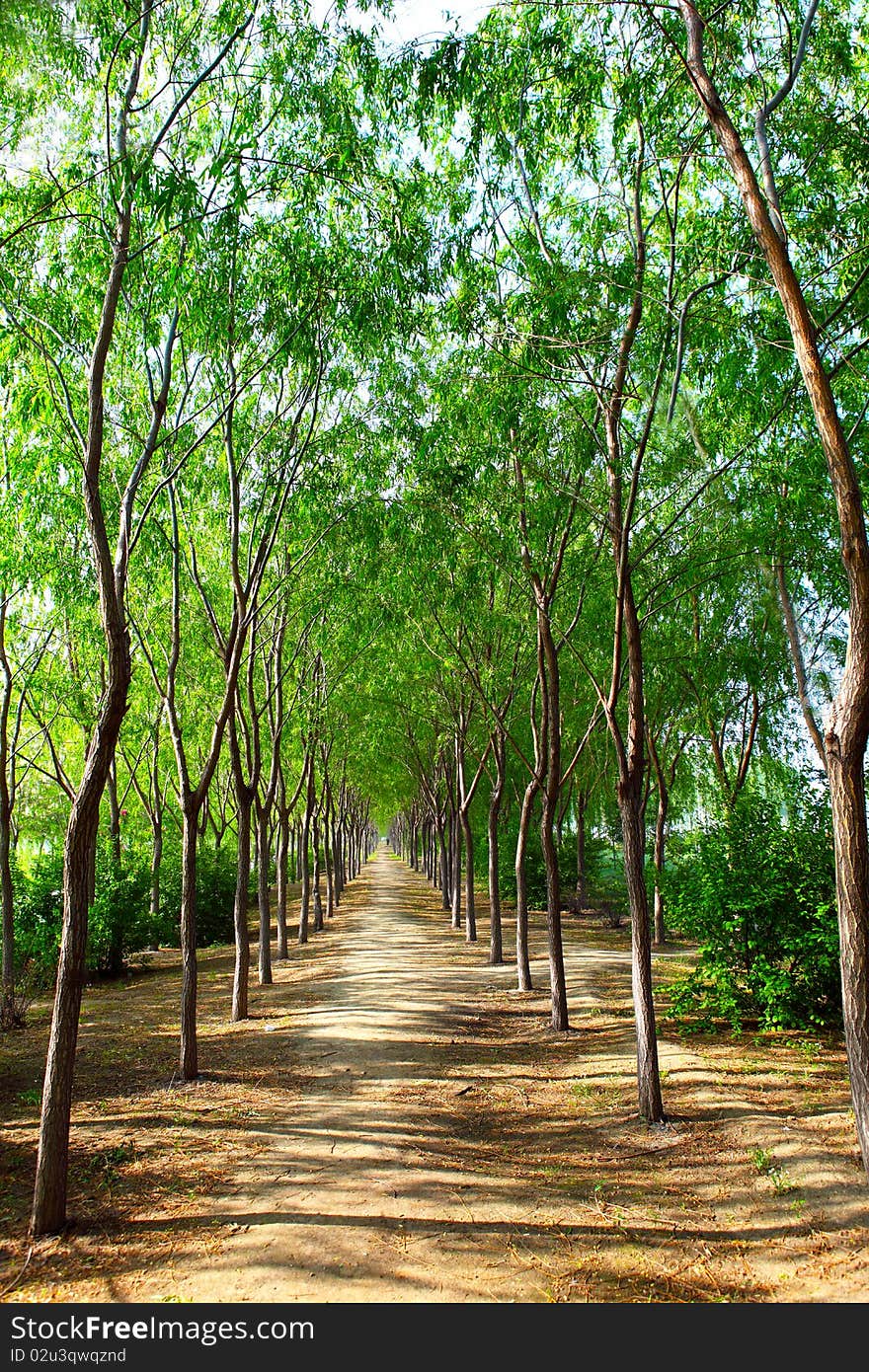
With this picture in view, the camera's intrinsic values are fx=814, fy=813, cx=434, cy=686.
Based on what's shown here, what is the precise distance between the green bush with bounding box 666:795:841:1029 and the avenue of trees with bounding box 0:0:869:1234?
5 centimetres

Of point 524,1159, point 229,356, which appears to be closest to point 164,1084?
point 524,1159

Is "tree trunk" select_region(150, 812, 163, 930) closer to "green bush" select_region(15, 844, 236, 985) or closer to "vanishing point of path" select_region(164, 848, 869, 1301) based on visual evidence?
"green bush" select_region(15, 844, 236, 985)

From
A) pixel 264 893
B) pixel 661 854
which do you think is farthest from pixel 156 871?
pixel 661 854

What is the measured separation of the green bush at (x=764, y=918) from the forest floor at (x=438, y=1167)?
1.64 ft

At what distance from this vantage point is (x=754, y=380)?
8031mm

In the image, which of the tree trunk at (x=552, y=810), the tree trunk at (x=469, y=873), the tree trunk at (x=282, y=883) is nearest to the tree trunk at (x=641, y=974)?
the tree trunk at (x=552, y=810)

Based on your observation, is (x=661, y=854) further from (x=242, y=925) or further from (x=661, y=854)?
(x=242, y=925)

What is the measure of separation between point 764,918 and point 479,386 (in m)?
6.79

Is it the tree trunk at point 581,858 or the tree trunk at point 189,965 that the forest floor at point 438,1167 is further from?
the tree trunk at point 581,858

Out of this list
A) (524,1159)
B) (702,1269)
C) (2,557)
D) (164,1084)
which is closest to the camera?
(702,1269)

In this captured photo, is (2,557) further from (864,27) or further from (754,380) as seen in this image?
(864,27)

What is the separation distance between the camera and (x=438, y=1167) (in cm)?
652

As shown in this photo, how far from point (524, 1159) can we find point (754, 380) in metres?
7.48

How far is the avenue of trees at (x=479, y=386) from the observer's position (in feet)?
19.6
